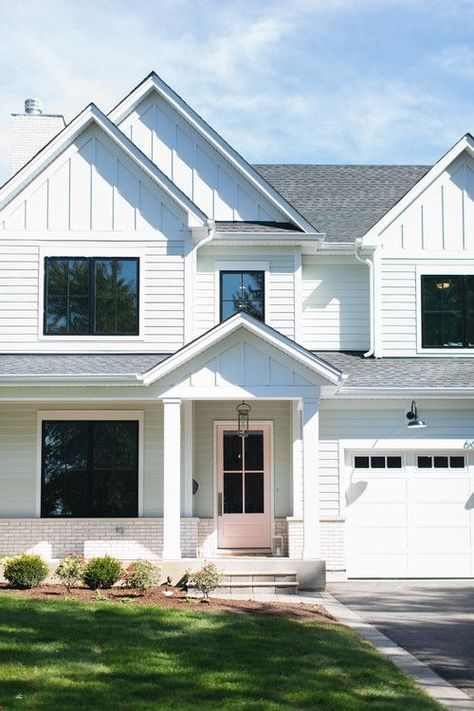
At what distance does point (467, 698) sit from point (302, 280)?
39.9 ft

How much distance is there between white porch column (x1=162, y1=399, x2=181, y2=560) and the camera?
16703 mm

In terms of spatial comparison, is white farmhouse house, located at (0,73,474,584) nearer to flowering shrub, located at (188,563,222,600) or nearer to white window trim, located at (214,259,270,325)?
white window trim, located at (214,259,270,325)

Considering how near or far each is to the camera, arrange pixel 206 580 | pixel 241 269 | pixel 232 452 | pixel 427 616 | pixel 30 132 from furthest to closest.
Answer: pixel 30 132 < pixel 241 269 < pixel 232 452 < pixel 206 580 < pixel 427 616

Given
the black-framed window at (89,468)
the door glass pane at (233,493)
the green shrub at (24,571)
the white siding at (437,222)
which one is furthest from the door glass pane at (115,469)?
the white siding at (437,222)

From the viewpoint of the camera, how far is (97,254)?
18.9 m

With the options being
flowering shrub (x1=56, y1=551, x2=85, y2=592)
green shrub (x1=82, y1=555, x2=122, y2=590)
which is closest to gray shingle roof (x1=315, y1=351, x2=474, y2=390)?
green shrub (x1=82, y1=555, x2=122, y2=590)

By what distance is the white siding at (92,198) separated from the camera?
18812 millimetres

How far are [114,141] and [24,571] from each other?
825 centimetres

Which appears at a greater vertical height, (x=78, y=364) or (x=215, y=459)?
(x=78, y=364)

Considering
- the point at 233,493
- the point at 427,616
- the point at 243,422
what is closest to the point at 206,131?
the point at 243,422

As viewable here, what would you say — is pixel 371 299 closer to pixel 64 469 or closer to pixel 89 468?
pixel 89 468

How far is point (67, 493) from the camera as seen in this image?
18391 mm

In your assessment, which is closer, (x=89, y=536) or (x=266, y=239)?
(x=89, y=536)

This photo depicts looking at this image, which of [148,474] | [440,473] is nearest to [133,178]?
[148,474]
